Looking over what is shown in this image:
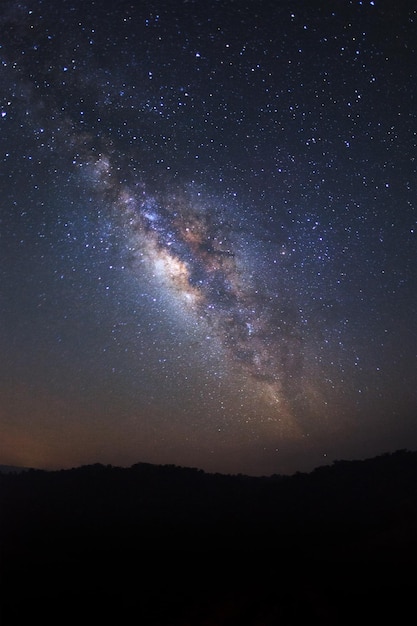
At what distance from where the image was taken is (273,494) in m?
22.6

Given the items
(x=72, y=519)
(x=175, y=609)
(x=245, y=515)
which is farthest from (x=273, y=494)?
(x=175, y=609)

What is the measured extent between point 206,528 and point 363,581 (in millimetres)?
8210

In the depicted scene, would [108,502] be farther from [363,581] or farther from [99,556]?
[363,581]

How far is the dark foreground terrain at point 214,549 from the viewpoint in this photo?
10750 millimetres

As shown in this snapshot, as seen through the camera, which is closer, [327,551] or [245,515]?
[327,551]

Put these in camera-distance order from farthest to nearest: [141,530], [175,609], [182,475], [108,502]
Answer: [182,475] < [108,502] < [141,530] < [175,609]

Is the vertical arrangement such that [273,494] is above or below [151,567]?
above

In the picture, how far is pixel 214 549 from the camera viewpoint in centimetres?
1541

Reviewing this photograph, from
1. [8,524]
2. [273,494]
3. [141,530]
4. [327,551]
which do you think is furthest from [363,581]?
[8,524]

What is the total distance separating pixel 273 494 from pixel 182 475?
6202 mm

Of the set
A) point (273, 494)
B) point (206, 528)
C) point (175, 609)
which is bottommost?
point (175, 609)

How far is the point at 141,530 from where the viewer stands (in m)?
17.9

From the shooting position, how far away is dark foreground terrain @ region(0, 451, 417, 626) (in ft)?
35.3

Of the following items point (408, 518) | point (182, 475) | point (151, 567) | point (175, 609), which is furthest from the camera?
point (182, 475)
